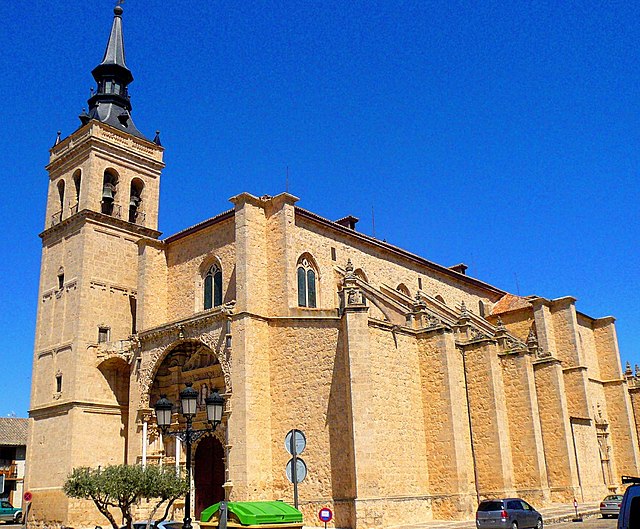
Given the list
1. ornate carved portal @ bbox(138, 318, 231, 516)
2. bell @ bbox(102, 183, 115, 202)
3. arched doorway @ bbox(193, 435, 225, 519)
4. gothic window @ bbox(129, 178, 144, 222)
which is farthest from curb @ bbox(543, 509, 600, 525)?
bell @ bbox(102, 183, 115, 202)

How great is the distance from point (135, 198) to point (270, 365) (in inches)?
489

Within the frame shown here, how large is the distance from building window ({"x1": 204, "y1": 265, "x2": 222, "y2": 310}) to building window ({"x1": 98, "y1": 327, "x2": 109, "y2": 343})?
4.50 m

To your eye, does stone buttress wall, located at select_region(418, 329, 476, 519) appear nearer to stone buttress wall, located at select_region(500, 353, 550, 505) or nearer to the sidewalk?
the sidewalk

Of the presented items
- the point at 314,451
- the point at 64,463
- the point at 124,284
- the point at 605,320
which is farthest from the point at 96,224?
the point at 605,320

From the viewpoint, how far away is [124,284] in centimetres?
2981

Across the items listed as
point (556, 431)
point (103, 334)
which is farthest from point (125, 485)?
point (556, 431)

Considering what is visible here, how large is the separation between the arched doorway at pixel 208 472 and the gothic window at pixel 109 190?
11735 millimetres

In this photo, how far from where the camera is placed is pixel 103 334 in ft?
93.5

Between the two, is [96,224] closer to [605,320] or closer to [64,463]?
[64,463]

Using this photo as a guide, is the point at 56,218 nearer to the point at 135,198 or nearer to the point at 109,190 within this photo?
the point at 109,190

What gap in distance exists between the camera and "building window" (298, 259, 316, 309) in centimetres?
2727

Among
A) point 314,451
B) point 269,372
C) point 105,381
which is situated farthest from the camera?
point 105,381

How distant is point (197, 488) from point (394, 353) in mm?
9434

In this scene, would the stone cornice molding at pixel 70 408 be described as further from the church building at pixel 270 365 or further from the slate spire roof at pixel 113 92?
the slate spire roof at pixel 113 92
